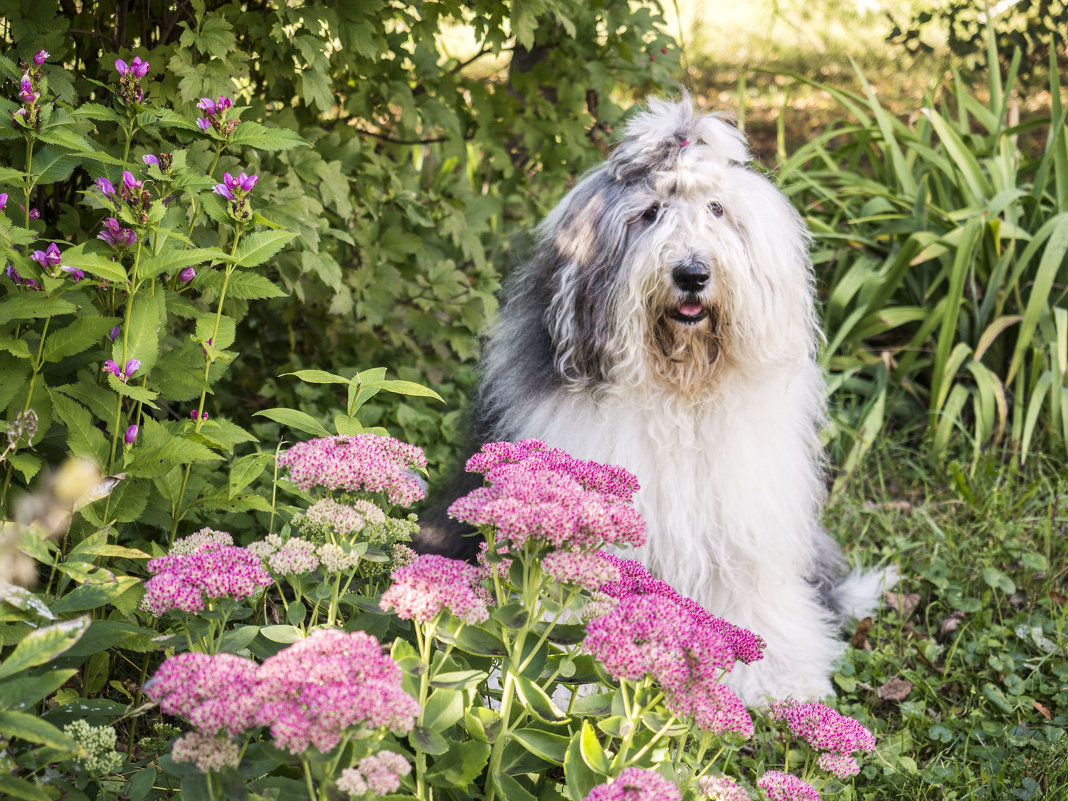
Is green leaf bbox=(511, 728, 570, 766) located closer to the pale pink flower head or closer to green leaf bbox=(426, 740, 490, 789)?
green leaf bbox=(426, 740, 490, 789)

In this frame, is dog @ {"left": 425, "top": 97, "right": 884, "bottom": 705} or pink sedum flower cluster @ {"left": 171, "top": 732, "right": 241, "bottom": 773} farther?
dog @ {"left": 425, "top": 97, "right": 884, "bottom": 705}

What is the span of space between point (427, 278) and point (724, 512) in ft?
5.55

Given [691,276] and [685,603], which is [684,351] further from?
[685,603]

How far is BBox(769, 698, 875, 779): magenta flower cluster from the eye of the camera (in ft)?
5.30

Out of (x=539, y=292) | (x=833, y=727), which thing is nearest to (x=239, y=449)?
(x=539, y=292)

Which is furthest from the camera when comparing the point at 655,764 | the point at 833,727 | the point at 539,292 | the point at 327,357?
the point at 327,357

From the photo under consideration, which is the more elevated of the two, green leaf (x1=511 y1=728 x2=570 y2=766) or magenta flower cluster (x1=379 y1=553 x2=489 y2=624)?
magenta flower cluster (x1=379 y1=553 x2=489 y2=624)

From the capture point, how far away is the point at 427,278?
3.90m

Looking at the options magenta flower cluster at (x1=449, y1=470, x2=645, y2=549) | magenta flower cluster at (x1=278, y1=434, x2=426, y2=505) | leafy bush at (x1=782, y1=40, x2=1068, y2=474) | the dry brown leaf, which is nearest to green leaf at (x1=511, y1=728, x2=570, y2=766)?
magenta flower cluster at (x1=449, y1=470, x2=645, y2=549)

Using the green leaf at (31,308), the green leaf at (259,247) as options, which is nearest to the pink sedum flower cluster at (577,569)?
the green leaf at (259,247)

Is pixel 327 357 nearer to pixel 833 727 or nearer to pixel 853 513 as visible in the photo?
pixel 853 513

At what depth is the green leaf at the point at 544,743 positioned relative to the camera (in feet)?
4.97

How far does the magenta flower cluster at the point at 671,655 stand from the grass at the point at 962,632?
4.00 feet

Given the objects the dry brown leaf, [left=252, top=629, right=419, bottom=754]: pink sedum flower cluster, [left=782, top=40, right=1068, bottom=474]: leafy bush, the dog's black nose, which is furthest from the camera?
[left=782, top=40, right=1068, bottom=474]: leafy bush
